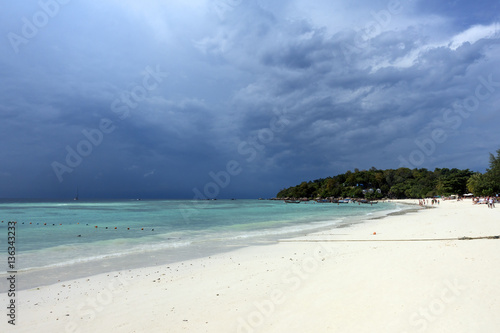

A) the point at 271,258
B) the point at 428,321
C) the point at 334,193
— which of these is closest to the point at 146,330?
the point at 428,321

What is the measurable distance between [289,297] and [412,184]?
14485 cm

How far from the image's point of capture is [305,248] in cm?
1349

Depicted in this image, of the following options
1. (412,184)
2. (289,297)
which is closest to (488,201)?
(289,297)

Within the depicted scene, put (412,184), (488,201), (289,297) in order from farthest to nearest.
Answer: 1. (412,184)
2. (488,201)
3. (289,297)

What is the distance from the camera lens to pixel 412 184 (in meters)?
131

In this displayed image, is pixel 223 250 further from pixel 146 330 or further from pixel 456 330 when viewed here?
pixel 456 330

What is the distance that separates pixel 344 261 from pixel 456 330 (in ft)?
17.2

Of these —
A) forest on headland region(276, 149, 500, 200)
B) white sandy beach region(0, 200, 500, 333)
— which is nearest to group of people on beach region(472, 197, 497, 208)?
forest on headland region(276, 149, 500, 200)

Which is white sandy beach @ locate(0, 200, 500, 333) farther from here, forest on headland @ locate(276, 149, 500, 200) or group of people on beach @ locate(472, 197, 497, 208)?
forest on headland @ locate(276, 149, 500, 200)

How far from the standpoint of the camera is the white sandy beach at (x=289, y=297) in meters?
5.14

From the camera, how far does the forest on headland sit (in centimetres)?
7175

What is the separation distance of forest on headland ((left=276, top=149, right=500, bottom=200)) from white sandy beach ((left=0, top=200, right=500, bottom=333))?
78712mm

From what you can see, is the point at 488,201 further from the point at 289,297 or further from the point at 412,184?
the point at 412,184

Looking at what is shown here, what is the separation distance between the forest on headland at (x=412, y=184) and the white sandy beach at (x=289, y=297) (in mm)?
78712
